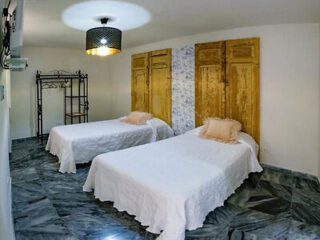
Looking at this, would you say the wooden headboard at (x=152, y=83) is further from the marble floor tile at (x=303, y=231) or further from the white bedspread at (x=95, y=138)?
the marble floor tile at (x=303, y=231)

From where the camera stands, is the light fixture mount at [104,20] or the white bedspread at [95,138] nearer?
the light fixture mount at [104,20]

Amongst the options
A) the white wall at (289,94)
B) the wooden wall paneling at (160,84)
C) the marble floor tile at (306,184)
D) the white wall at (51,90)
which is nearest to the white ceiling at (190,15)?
the white wall at (289,94)

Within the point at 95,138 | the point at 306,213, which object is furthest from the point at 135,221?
the point at 95,138

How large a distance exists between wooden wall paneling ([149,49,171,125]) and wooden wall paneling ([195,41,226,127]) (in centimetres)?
67

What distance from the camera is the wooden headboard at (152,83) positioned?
15.5 ft

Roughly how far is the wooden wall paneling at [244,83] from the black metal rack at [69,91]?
11.9 feet

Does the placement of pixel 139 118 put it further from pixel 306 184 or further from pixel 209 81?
pixel 306 184

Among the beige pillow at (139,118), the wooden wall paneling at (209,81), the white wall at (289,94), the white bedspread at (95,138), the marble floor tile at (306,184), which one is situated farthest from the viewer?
the beige pillow at (139,118)

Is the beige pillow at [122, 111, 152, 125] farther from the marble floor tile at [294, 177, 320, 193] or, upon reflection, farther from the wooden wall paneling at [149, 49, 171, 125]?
the marble floor tile at [294, 177, 320, 193]

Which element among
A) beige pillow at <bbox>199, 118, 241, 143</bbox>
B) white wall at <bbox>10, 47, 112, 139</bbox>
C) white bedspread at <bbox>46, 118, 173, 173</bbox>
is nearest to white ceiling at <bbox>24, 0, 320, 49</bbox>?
white wall at <bbox>10, 47, 112, 139</bbox>

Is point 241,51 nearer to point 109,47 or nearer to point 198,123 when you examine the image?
point 198,123

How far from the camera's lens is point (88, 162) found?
3.84 meters

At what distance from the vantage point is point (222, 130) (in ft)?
11.4

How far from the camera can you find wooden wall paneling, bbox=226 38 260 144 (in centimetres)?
359
